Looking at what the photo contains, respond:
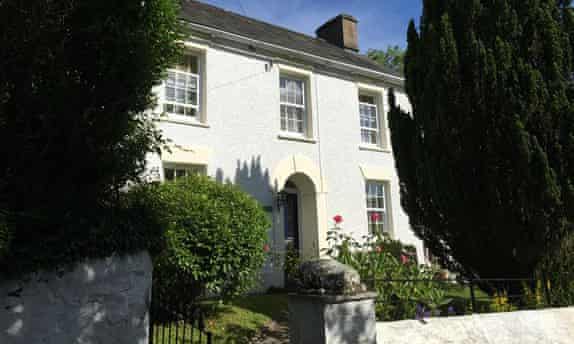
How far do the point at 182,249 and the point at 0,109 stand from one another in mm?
3365

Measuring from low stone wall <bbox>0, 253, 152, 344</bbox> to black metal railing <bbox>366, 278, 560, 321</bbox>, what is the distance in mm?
3782

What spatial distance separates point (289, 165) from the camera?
1202cm

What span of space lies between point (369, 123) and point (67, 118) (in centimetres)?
1166

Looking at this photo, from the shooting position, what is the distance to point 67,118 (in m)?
4.02

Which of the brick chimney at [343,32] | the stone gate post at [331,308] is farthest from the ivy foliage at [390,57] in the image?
the stone gate post at [331,308]

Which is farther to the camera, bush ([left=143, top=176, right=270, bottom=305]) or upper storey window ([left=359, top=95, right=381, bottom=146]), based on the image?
upper storey window ([left=359, top=95, right=381, bottom=146])

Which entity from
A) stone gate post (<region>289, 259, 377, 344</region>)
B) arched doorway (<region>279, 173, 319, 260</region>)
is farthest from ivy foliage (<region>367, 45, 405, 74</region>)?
stone gate post (<region>289, 259, 377, 344</region>)

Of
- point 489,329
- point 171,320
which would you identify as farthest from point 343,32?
point 171,320

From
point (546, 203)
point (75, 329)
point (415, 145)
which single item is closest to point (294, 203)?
point (415, 145)

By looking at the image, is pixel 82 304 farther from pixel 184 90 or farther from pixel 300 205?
pixel 300 205

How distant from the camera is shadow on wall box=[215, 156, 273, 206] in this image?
36.4 ft

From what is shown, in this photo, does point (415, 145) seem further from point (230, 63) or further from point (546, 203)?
point (230, 63)

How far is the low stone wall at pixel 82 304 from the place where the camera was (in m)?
3.58

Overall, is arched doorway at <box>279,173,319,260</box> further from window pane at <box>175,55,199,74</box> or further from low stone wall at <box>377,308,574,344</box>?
low stone wall at <box>377,308,574,344</box>
